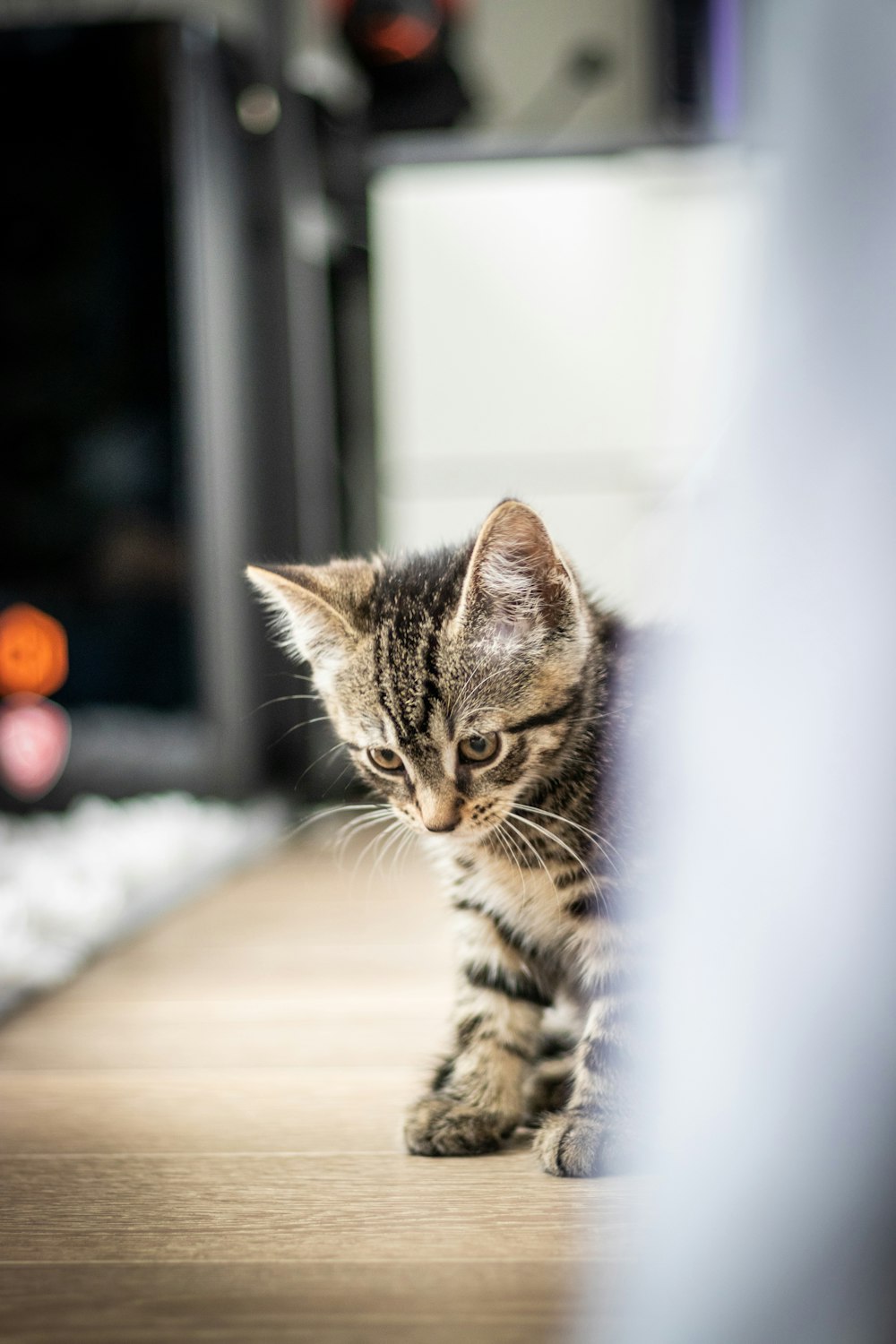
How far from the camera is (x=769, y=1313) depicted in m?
0.54

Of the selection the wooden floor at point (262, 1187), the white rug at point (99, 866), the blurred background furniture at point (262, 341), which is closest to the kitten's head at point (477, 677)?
the wooden floor at point (262, 1187)

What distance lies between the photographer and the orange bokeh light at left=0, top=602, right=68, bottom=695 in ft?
6.79

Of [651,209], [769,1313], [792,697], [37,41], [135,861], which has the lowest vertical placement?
[135,861]

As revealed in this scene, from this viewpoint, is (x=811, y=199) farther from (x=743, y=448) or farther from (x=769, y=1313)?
(x=769, y=1313)

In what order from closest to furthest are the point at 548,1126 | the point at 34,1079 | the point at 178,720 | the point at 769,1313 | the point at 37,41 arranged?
the point at 769,1313
the point at 548,1126
the point at 34,1079
the point at 37,41
the point at 178,720

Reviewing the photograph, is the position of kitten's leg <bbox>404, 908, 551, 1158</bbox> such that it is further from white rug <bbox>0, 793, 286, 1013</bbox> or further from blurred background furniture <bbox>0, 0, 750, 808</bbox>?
blurred background furniture <bbox>0, 0, 750, 808</bbox>

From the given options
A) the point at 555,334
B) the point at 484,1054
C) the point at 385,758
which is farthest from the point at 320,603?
the point at 555,334

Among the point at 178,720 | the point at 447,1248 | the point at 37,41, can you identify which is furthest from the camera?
the point at 178,720

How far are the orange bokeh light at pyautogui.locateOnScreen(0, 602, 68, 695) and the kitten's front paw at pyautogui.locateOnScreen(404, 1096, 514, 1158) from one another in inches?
58.1

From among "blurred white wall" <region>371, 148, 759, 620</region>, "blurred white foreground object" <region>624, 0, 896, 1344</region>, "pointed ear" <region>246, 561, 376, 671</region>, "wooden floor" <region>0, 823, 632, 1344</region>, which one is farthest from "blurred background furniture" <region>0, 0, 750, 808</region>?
"blurred white foreground object" <region>624, 0, 896, 1344</region>

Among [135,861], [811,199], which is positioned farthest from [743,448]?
[135,861]

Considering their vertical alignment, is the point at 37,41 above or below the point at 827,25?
above

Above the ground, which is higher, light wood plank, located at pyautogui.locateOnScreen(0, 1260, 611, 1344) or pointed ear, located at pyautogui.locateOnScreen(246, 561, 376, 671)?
pointed ear, located at pyautogui.locateOnScreen(246, 561, 376, 671)

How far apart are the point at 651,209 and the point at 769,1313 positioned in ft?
5.96
